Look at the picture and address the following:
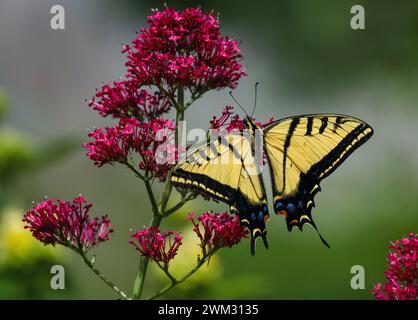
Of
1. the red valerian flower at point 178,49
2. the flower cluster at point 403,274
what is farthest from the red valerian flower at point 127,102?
the flower cluster at point 403,274

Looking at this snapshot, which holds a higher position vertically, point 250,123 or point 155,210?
point 250,123

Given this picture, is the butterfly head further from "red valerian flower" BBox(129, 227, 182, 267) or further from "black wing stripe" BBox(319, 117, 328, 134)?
"red valerian flower" BBox(129, 227, 182, 267)

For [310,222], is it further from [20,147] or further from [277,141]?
[20,147]

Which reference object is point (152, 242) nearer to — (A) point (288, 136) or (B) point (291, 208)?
(B) point (291, 208)

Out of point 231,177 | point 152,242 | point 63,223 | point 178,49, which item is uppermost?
point 178,49

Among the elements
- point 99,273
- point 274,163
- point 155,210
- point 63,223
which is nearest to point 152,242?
point 155,210

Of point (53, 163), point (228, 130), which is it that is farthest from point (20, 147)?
point (228, 130)
